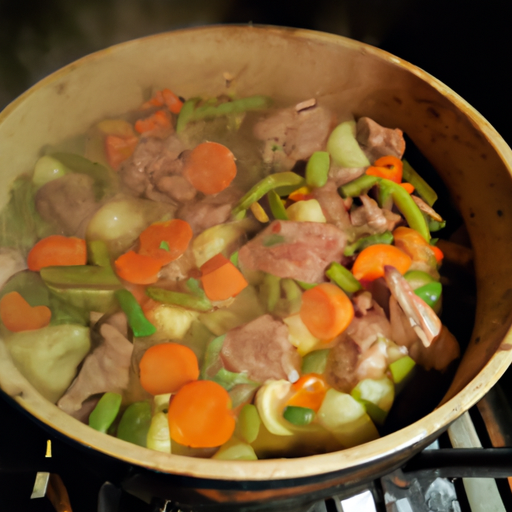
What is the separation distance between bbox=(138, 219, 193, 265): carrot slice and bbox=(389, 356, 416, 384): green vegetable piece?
2.01 ft

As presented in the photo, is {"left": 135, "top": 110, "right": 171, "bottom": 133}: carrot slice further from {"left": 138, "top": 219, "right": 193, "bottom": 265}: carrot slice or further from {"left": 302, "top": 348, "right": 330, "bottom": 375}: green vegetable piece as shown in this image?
{"left": 302, "top": 348, "right": 330, "bottom": 375}: green vegetable piece

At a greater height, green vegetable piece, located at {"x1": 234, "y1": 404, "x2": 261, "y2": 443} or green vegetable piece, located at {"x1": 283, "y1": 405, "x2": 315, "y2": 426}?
green vegetable piece, located at {"x1": 283, "y1": 405, "x2": 315, "y2": 426}

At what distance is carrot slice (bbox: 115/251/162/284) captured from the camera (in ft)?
3.56

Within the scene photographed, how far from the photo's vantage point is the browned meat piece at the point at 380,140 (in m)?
1.34

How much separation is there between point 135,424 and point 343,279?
616mm

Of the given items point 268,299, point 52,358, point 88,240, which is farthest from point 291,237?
point 52,358

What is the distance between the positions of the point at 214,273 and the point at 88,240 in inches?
14.2

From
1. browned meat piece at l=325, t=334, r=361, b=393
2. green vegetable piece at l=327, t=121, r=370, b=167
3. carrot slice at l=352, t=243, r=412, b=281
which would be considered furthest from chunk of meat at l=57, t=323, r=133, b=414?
green vegetable piece at l=327, t=121, r=370, b=167

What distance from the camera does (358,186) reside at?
1273mm

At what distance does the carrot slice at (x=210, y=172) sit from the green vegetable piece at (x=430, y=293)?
0.64m

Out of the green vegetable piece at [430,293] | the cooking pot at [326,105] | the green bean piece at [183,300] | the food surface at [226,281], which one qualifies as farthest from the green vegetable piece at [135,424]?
the green vegetable piece at [430,293]

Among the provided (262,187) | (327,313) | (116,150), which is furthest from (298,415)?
(116,150)

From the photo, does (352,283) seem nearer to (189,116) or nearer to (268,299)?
(268,299)

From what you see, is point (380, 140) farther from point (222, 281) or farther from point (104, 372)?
point (104, 372)
